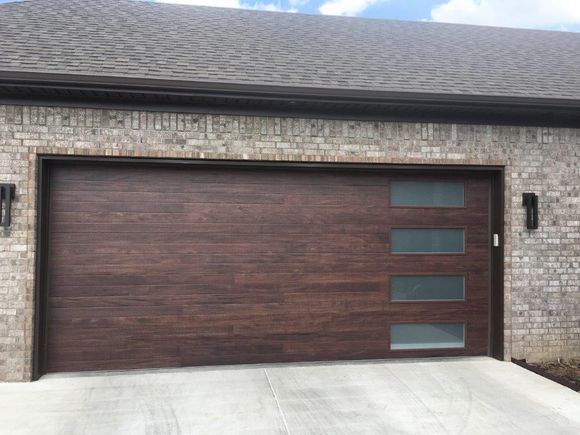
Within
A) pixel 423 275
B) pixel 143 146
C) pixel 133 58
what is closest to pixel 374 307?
pixel 423 275

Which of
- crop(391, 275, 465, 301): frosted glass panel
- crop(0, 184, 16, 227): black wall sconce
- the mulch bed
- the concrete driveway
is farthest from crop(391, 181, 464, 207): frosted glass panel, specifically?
crop(0, 184, 16, 227): black wall sconce

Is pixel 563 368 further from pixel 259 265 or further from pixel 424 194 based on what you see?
pixel 259 265

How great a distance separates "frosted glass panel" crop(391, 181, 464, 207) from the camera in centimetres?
526

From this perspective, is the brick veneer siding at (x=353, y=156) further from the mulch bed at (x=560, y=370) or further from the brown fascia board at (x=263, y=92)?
the brown fascia board at (x=263, y=92)

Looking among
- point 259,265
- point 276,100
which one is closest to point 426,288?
point 259,265

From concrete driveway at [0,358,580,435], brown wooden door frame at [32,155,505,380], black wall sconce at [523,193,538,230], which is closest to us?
concrete driveway at [0,358,580,435]

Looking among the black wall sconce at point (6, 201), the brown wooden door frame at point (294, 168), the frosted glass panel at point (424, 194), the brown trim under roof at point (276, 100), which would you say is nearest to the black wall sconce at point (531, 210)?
the brown wooden door frame at point (294, 168)

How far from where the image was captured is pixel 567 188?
17.4ft

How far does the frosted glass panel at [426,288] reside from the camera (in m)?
5.23

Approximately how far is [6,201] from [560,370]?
6416 millimetres

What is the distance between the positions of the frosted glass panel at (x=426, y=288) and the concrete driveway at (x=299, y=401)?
2.61 feet

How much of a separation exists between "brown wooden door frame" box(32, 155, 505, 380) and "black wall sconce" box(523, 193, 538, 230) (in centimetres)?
29

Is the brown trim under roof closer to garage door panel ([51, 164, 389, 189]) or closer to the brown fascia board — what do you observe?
the brown fascia board

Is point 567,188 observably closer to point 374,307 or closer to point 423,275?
point 423,275
